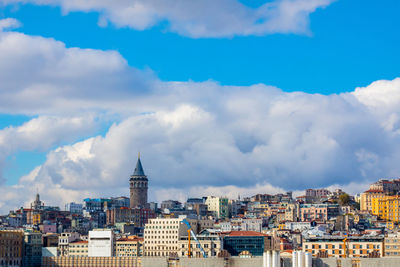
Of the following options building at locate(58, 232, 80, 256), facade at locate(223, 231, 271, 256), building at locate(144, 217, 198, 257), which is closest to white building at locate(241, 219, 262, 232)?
building at locate(144, 217, 198, 257)

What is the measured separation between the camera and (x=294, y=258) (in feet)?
305

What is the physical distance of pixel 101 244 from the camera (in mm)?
148375

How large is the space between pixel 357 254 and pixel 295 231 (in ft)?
171

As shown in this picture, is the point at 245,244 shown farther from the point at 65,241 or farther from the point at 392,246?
the point at 65,241

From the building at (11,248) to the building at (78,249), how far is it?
8.22m

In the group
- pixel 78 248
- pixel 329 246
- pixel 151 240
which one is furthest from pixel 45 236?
pixel 329 246

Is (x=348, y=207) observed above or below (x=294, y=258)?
above

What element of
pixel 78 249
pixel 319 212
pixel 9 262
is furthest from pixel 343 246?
pixel 319 212

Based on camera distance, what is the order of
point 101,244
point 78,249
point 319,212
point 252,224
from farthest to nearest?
point 319,212 < point 252,224 < point 78,249 < point 101,244

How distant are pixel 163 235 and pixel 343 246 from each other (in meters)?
39.9

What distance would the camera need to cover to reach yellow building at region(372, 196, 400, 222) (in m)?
191

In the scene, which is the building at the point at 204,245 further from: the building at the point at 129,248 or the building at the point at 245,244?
the building at the point at 129,248

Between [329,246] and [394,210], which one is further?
[394,210]

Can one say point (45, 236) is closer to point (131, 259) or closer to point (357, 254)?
point (131, 259)
